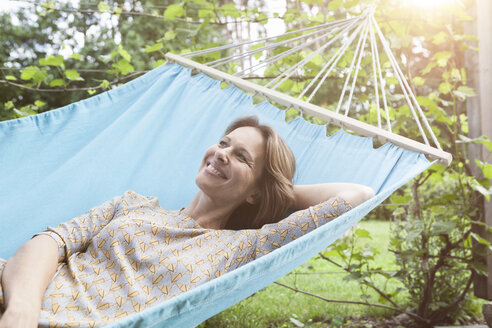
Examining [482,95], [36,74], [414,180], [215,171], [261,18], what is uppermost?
[261,18]

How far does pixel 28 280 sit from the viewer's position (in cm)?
116

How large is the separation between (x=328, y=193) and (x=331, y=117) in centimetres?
38

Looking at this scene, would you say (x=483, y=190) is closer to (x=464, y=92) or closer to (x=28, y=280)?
(x=464, y=92)

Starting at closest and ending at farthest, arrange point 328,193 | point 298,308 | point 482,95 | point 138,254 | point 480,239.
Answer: point 138,254 → point 328,193 → point 480,239 → point 482,95 → point 298,308

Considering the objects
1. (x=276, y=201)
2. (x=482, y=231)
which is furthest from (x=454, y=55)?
(x=276, y=201)

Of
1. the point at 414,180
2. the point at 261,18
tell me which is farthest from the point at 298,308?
the point at 261,18

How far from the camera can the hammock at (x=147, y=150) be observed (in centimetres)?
169

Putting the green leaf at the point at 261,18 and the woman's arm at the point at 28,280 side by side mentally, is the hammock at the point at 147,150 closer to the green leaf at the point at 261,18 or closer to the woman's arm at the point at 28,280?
the woman's arm at the point at 28,280

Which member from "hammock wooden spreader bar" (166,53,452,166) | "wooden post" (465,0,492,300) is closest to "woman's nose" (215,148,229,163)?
"hammock wooden spreader bar" (166,53,452,166)

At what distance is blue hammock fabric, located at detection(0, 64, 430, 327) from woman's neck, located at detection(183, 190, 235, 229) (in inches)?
13.4

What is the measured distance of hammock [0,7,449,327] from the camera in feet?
5.55

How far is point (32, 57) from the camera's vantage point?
7449mm

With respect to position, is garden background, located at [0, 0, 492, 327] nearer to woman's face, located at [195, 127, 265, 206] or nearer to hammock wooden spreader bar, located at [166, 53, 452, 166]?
hammock wooden spreader bar, located at [166, 53, 452, 166]

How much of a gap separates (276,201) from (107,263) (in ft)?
2.04
